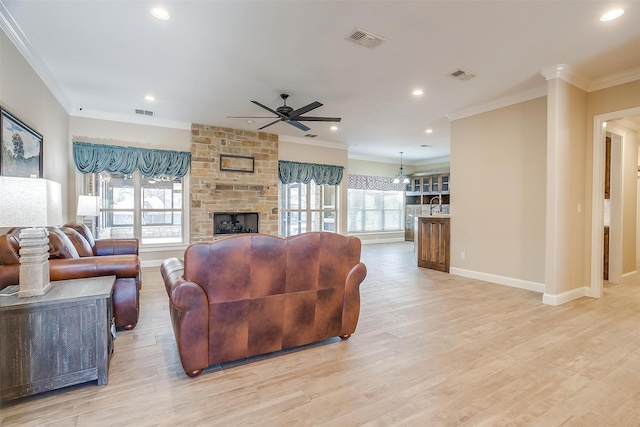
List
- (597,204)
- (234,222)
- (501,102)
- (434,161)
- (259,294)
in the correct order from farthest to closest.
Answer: (434,161) < (234,222) < (501,102) < (597,204) < (259,294)

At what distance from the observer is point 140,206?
6.23 metres

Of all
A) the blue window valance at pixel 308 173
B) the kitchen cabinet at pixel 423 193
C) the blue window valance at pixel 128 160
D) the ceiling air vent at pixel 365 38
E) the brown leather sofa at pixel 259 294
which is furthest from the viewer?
the kitchen cabinet at pixel 423 193

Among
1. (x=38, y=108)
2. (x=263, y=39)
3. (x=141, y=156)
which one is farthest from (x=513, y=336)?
(x=141, y=156)

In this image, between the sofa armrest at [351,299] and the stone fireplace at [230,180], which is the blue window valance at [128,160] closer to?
the stone fireplace at [230,180]

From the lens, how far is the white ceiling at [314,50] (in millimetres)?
2654

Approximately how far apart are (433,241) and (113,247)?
16.8 ft

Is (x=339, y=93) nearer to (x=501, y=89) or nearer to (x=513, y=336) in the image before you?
(x=501, y=89)

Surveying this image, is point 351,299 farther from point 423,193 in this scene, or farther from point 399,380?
point 423,193

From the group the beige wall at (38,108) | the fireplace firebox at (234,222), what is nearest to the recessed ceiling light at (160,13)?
the beige wall at (38,108)

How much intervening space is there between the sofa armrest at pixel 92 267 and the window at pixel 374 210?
7.52 metres

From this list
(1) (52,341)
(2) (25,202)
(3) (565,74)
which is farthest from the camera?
(3) (565,74)

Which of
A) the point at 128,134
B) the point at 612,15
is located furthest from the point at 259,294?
the point at 128,134

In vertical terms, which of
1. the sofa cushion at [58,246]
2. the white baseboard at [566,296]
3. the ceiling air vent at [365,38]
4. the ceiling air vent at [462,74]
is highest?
the ceiling air vent at [462,74]

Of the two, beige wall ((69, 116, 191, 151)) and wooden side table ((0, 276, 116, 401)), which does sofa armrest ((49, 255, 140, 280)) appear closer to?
wooden side table ((0, 276, 116, 401))
